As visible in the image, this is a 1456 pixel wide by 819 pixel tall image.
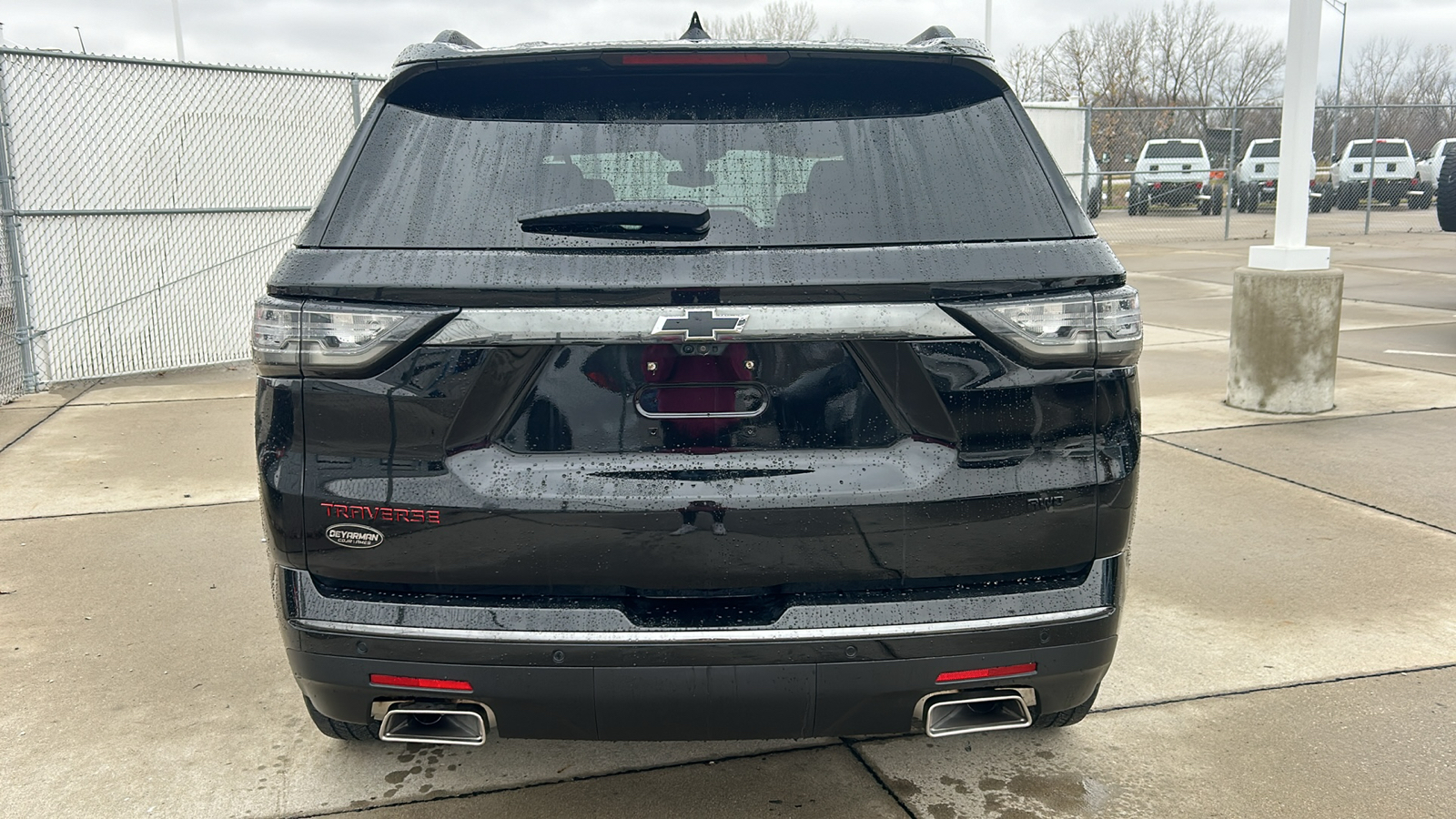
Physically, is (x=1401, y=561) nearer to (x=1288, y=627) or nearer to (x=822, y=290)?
(x=1288, y=627)

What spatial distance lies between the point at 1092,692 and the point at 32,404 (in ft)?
26.2

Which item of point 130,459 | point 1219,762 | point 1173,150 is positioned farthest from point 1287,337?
point 1173,150

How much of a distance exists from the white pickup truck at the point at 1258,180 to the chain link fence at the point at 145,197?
965 inches

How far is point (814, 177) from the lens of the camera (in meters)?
2.36

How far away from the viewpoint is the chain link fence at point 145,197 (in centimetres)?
830

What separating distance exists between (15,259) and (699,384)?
7.88m

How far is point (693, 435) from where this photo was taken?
222 cm

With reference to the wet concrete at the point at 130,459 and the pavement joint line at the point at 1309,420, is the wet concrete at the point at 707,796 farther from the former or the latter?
the pavement joint line at the point at 1309,420

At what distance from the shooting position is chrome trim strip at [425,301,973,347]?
86.3 inches

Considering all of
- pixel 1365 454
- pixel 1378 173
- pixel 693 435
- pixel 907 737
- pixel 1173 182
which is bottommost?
pixel 907 737

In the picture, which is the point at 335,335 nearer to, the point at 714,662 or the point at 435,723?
the point at 435,723

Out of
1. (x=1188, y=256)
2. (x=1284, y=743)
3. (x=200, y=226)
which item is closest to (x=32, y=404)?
(x=200, y=226)

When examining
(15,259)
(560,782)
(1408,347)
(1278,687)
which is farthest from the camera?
(1408,347)

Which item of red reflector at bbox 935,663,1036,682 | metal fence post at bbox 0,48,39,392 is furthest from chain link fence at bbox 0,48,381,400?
red reflector at bbox 935,663,1036,682
